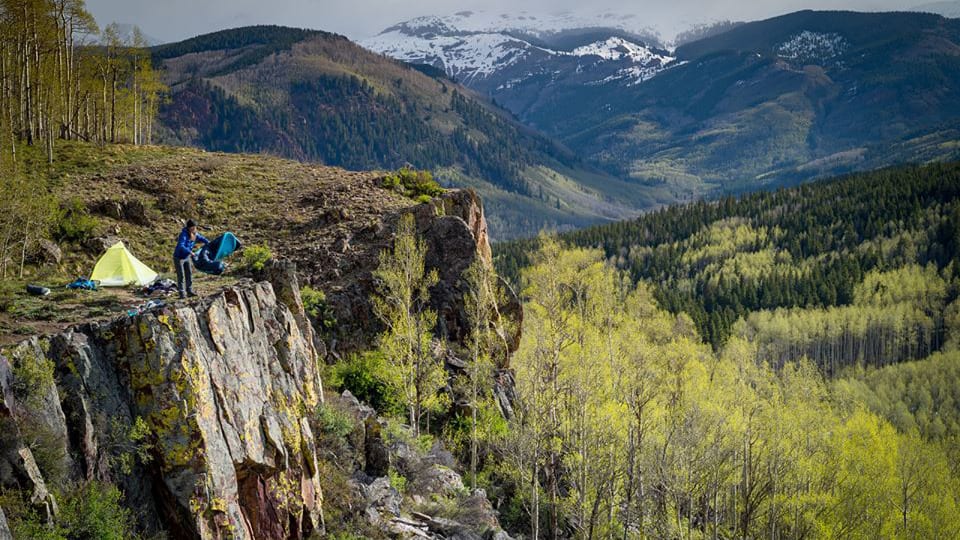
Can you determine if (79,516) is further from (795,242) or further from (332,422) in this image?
(795,242)

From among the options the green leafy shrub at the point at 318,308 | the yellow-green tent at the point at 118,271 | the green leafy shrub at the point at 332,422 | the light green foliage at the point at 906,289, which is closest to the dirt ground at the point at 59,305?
the yellow-green tent at the point at 118,271

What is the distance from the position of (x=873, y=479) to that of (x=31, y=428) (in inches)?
2417

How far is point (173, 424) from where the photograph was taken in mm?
17109

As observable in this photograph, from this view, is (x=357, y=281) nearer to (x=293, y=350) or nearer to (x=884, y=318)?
(x=293, y=350)

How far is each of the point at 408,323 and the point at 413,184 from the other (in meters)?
14.4

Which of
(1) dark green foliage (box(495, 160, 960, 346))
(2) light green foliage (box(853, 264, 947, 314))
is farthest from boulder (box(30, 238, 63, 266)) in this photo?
(2) light green foliage (box(853, 264, 947, 314))

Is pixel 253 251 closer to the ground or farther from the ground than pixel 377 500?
farther from the ground

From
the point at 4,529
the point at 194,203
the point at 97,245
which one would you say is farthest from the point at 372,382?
the point at 4,529

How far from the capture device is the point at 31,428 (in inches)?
580

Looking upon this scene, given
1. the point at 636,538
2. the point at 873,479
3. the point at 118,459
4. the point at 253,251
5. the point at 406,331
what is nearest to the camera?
the point at 118,459

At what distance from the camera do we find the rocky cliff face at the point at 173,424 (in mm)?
15133

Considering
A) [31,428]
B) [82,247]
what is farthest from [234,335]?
[82,247]

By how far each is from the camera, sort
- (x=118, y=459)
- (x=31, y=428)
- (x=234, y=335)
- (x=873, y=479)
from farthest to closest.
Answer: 1. (x=873, y=479)
2. (x=234, y=335)
3. (x=118, y=459)
4. (x=31, y=428)

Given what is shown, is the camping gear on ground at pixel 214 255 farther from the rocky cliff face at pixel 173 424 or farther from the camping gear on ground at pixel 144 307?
the camping gear on ground at pixel 144 307
